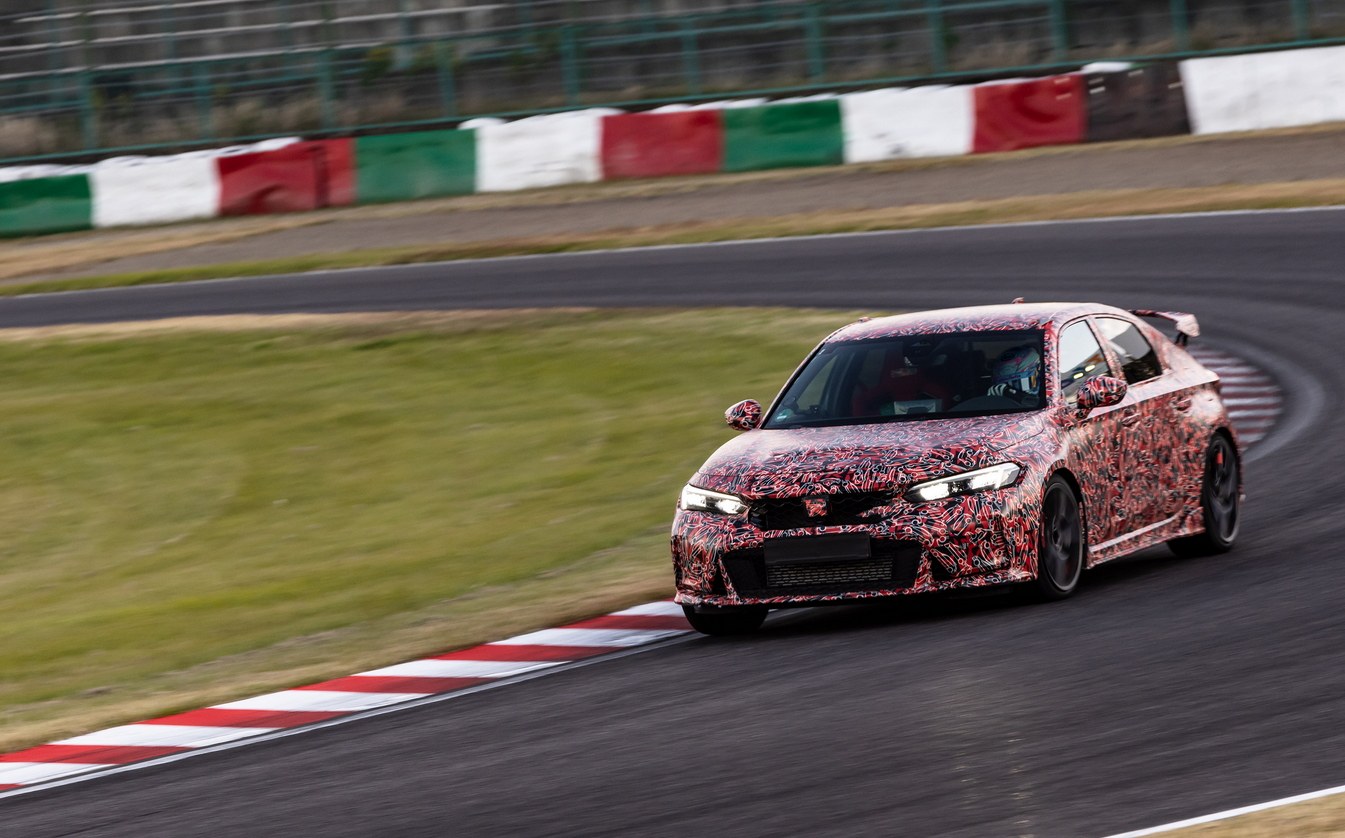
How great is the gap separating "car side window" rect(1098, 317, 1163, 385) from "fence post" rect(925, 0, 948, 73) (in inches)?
916

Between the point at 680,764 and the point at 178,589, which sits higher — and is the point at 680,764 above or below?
above

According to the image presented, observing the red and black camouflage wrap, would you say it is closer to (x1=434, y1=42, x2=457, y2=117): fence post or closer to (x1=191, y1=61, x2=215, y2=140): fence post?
(x1=434, y1=42, x2=457, y2=117): fence post

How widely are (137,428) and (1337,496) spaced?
35.6ft

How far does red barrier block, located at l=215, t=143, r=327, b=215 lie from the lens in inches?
1325

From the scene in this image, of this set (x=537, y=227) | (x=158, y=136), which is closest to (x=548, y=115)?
(x=537, y=227)

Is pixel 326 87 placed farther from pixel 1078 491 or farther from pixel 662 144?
pixel 1078 491

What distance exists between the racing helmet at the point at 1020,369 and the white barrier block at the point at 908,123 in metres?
20.2

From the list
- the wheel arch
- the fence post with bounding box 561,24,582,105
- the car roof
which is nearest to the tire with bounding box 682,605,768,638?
the wheel arch

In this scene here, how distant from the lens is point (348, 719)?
886cm

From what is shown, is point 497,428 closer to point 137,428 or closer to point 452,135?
point 137,428

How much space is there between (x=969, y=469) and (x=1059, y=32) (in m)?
25.0

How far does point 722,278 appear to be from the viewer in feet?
78.4

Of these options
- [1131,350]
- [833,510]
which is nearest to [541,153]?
[1131,350]

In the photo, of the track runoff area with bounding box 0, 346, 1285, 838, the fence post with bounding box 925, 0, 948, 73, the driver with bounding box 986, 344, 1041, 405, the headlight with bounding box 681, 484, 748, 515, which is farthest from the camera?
the fence post with bounding box 925, 0, 948, 73
